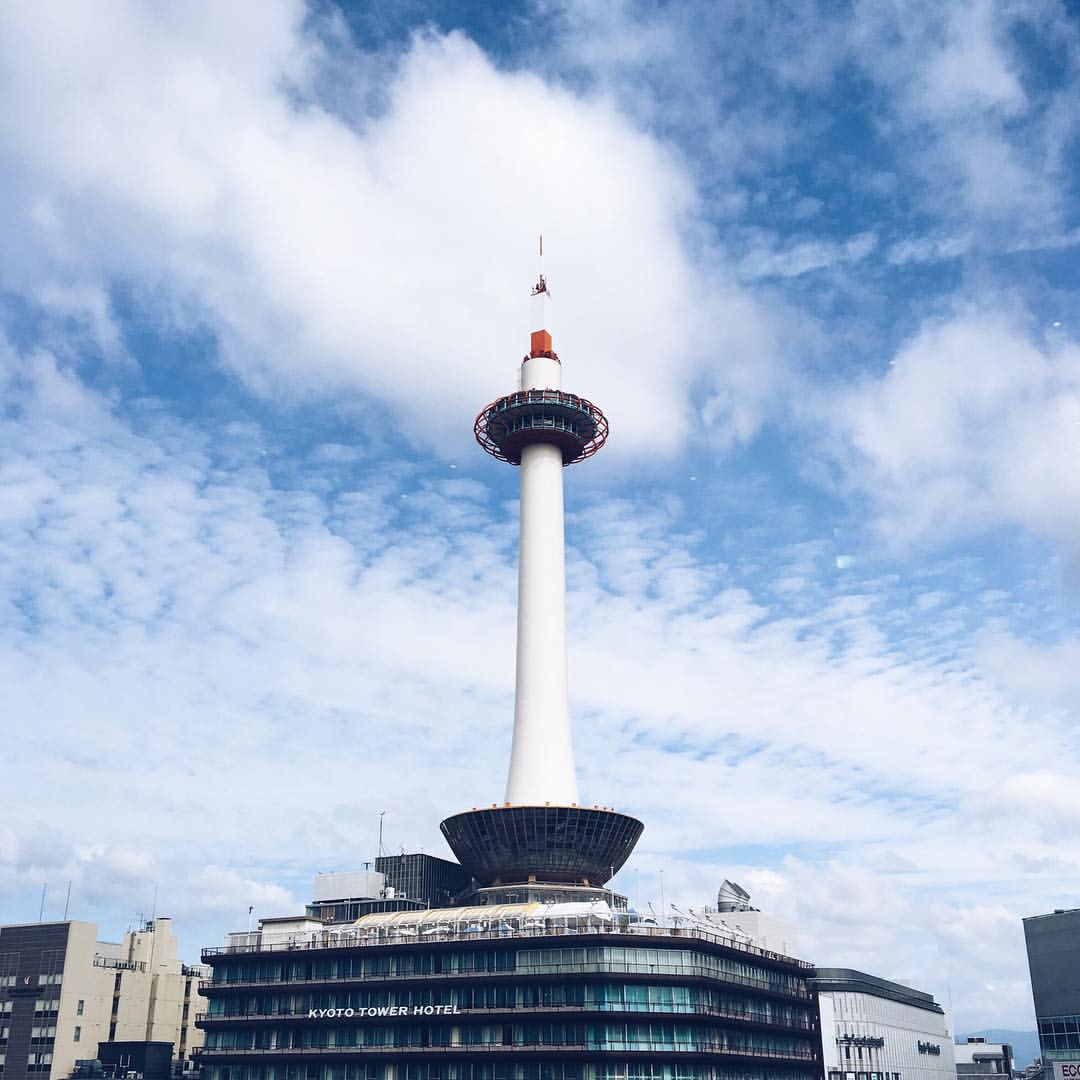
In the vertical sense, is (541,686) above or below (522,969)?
above

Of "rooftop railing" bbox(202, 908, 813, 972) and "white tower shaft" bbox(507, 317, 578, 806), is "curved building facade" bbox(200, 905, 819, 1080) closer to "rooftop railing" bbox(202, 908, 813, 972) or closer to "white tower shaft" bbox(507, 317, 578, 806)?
"rooftop railing" bbox(202, 908, 813, 972)

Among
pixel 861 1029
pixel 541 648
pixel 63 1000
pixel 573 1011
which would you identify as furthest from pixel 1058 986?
pixel 63 1000

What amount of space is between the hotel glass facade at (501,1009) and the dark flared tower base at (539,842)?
15178mm

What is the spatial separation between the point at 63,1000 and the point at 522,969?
82.6m

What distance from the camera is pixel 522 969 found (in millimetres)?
126500

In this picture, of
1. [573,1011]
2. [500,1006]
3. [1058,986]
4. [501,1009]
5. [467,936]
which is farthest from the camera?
[467,936]

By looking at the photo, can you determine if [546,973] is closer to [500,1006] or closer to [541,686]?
[500,1006]

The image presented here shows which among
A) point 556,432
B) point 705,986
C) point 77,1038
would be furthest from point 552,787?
point 77,1038

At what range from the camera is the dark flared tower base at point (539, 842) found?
474 ft

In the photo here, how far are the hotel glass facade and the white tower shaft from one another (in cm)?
2421

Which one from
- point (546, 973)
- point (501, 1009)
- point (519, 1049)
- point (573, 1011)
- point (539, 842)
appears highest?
point (539, 842)

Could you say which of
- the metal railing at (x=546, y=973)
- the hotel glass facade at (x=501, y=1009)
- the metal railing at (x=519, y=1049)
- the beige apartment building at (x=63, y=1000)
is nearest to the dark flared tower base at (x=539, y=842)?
the hotel glass facade at (x=501, y=1009)

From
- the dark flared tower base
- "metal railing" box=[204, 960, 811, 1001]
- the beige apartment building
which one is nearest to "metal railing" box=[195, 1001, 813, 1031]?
"metal railing" box=[204, 960, 811, 1001]

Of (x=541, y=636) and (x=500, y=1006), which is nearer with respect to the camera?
(x=500, y=1006)
